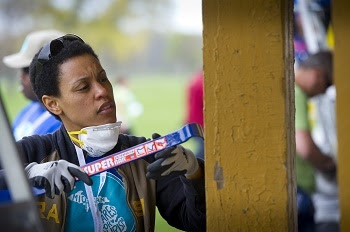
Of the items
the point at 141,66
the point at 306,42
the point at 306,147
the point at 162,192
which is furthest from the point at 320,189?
the point at 141,66

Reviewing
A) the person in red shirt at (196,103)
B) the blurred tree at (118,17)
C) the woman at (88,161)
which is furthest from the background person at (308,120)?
the blurred tree at (118,17)

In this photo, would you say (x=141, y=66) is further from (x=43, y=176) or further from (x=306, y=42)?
(x=43, y=176)

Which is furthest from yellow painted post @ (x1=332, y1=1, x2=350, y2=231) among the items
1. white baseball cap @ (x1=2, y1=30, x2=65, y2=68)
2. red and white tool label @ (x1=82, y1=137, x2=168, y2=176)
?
white baseball cap @ (x1=2, y1=30, x2=65, y2=68)

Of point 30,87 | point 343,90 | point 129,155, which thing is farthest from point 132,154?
point 30,87

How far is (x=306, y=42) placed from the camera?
8.80 meters

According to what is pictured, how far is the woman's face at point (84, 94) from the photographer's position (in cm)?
342

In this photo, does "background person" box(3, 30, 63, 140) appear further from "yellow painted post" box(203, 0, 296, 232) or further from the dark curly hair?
"yellow painted post" box(203, 0, 296, 232)

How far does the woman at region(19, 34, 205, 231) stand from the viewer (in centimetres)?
328

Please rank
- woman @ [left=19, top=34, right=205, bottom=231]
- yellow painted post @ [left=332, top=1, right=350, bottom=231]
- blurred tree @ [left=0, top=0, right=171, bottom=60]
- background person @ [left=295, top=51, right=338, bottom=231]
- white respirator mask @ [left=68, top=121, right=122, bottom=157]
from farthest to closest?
blurred tree @ [left=0, top=0, right=171, bottom=60] → background person @ [left=295, top=51, right=338, bottom=231] → yellow painted post @ [left=332, top=1, right=350, bottom=231] → white respirator mask @ [left=68, top=121, right=122, bottom=157] → woman @ [left=19, top=34, right=205, bottom=231]

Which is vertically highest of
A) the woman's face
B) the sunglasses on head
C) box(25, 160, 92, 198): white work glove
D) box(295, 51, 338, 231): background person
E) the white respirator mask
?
the sunglasses on head

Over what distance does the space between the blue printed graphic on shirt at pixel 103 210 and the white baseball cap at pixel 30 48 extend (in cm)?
140

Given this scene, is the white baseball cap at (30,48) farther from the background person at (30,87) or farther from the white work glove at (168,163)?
the white work glove at (168,163)

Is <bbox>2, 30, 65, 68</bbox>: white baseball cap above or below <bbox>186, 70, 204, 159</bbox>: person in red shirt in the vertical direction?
above

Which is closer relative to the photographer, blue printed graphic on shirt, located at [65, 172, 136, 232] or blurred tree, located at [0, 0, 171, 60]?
blue printed graphic on shirt, located at [65, 172, 136, 232]
